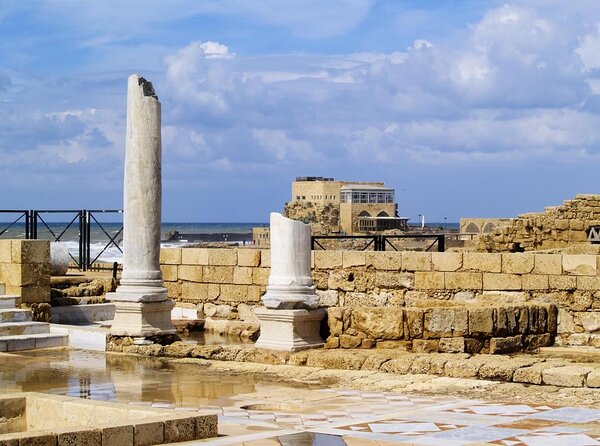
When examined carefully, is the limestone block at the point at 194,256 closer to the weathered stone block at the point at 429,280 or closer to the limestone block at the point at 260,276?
the limestone block at the point at 260,276

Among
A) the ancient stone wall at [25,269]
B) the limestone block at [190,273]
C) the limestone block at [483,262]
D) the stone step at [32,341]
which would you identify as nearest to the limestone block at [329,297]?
the limestone block at [483,262]

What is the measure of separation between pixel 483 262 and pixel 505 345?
2386 mm

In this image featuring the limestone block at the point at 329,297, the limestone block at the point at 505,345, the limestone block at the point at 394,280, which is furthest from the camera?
the limestone block at the point at 329,297

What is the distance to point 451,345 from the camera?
12.0 m

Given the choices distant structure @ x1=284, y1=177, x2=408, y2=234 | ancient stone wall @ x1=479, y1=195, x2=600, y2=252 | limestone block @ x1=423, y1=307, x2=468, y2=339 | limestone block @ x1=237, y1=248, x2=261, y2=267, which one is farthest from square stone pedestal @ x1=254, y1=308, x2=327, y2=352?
distant structure @ x1=284, y1=177, x2=408, y2=234

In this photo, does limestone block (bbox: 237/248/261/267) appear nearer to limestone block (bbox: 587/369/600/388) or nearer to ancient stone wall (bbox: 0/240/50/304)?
ancient stone wall (bbox: 0/240/50/304)

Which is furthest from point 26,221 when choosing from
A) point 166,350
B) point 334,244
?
point 334,244

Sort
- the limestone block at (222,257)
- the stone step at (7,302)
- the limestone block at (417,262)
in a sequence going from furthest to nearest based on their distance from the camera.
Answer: the limestone block at (222,257) → the limestone block at (417,262) → the stone step at (7,302)

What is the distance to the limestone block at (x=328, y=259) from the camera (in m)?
15.6

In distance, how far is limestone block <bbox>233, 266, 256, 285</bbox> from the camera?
1617cm

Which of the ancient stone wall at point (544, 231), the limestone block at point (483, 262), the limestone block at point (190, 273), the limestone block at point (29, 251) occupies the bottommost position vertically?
the limestone block at point (190, 273)

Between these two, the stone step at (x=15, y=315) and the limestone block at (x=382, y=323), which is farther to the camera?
the stone step at (x=15, y=315)

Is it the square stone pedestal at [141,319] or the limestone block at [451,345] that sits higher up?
the square stone pedestal at [141,319]

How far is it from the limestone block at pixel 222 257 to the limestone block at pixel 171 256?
2.10ft
